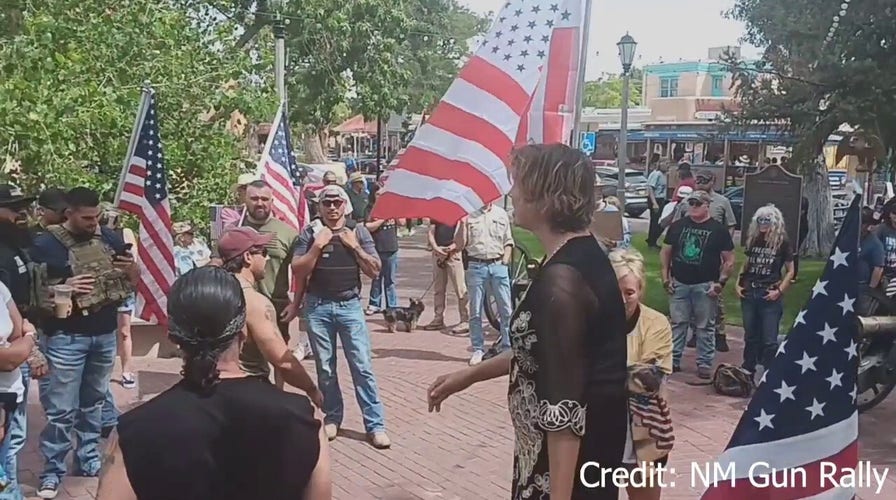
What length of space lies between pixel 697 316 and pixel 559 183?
245 inches

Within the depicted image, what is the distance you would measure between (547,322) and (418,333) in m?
8.45

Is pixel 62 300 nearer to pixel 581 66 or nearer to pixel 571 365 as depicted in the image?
pixel 581 66

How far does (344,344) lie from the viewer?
21.3ft

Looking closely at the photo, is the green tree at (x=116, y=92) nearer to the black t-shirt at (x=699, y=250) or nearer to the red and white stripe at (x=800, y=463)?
the black t-shirt at (x=699, y=250)

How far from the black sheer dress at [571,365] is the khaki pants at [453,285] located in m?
7.84

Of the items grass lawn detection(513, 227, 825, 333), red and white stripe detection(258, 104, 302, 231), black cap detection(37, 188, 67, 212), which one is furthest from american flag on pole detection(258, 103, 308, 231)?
black cap detection(37, 188, 67, 212)

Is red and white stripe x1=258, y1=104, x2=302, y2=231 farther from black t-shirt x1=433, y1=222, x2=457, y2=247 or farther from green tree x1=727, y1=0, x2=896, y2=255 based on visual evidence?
green tree x1=727, y1=0, x2=896, y2=255

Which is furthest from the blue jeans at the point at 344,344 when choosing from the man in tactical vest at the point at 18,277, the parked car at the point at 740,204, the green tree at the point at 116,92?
the parked car at the point at 740,204

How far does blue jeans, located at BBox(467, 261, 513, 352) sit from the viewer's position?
362 inches

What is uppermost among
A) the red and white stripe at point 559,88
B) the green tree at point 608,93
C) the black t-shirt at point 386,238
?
the green tree at point 608,93

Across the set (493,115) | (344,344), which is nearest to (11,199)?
(344,344)

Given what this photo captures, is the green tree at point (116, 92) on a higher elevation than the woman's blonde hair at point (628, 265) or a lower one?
higher

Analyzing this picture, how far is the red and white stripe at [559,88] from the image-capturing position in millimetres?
4906

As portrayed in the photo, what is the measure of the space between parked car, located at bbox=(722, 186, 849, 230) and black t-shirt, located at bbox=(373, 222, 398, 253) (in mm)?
9984
